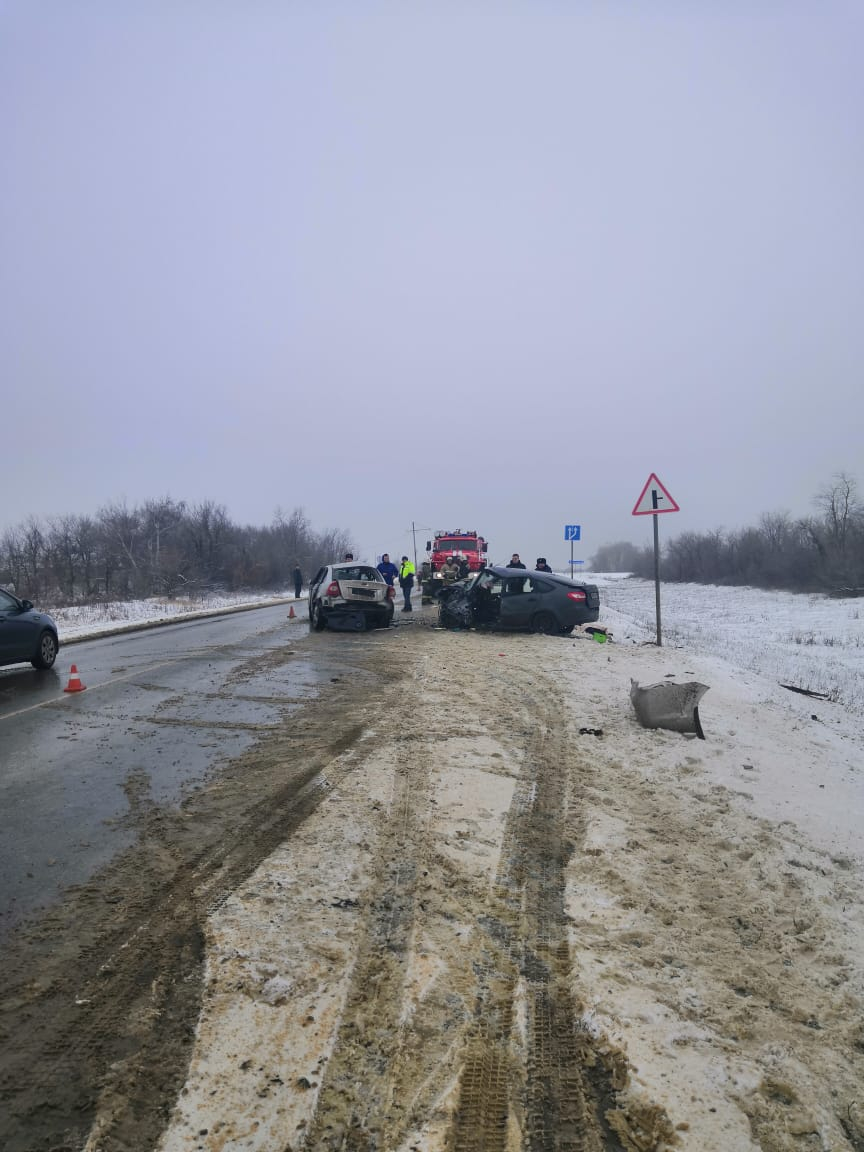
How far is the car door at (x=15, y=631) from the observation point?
1071 cm

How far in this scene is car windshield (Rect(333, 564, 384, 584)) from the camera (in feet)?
55.6

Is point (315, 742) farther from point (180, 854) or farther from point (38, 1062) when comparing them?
point (38, 1062)

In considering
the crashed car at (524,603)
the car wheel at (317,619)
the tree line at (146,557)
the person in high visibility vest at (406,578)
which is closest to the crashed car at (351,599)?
the car wheel at (317,619)

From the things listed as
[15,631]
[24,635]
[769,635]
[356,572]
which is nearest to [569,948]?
[15,631]

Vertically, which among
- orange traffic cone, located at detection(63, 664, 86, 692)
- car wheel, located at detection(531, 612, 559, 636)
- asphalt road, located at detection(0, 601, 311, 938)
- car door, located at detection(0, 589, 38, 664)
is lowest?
asphalt road, located at detection(0, 601, 311, 938)

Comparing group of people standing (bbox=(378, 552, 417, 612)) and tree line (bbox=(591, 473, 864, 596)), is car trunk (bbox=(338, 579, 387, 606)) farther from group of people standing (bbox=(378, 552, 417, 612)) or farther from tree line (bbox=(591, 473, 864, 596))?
tree line (bbox=(591, 473, 864, 596))

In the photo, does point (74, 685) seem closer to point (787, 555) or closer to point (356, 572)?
point (356, 572)

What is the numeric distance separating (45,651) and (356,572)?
7283 millimetres

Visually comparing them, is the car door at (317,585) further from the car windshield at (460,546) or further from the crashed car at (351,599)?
the car windshield at (460,546)

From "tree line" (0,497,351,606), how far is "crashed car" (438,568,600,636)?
42.7 m

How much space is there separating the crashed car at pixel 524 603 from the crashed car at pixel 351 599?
183 cm

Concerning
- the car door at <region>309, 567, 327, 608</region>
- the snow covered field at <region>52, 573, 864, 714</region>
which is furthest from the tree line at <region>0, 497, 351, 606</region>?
the car door at <region>309, 567, 327, 608</region>

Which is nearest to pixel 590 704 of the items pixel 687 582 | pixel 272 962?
pixel 272 962

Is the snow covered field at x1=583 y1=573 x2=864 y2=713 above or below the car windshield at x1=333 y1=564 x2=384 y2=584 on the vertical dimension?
below
